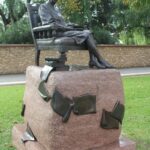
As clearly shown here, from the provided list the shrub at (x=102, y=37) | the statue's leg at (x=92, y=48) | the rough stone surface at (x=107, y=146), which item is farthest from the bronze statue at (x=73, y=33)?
the shrub at (x=102, y=37)

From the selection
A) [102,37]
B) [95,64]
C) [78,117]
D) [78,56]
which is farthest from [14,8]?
[78,117]

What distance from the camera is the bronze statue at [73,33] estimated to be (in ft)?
15.0

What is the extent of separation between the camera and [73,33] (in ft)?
15.1

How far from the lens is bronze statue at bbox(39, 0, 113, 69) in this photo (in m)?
4.58

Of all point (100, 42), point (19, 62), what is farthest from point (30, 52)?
point (100, 42)

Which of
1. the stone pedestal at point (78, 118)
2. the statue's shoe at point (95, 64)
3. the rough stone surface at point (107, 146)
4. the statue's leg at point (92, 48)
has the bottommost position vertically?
the rough stone surface at point (107, 146)

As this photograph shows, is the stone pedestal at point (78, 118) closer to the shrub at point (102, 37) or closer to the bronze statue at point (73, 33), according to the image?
the bronze statue at point (73, 33)

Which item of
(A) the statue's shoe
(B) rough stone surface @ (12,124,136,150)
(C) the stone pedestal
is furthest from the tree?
(C) the stone pedestal

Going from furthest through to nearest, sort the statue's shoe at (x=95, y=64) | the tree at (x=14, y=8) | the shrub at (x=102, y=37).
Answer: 1. the tree at (x=14, y=8)
2. the shrub at (x=102, y=37)
3. the statue's shoe at (x=95, y=64)

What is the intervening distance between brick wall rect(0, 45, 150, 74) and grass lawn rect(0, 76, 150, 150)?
6.33 metres

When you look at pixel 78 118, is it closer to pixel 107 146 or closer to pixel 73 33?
pixel 107 146

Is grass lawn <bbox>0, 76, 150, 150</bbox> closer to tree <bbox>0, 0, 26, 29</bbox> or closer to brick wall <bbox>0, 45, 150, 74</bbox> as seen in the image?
brick wall <bbox>0, 45, 150, 74</bbox>

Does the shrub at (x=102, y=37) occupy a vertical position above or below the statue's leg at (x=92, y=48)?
below

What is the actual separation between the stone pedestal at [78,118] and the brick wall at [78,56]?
1188cm
